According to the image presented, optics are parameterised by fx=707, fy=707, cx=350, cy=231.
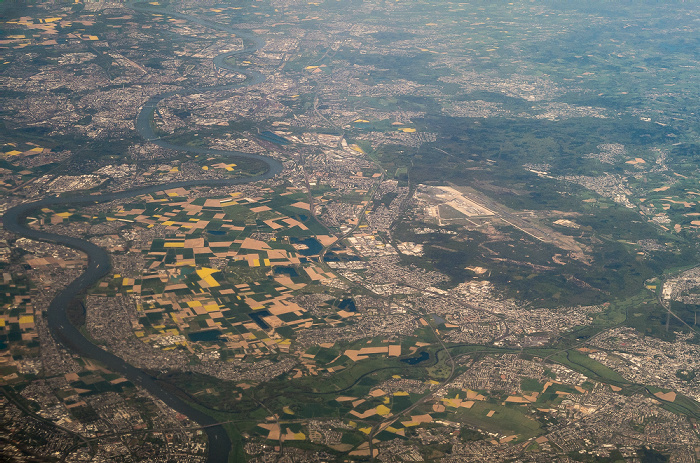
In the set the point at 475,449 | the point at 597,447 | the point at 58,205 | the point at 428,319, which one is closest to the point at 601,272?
the point at 428,319

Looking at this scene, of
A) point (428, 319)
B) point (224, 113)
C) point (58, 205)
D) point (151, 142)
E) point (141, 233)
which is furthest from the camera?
point (224, 113)

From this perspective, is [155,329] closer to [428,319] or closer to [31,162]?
[428,319]

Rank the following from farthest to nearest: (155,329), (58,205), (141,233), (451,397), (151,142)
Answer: (151,142), (58,205), (141,233), (155,329), (451,397)

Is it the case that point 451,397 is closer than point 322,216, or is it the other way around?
point 451,397

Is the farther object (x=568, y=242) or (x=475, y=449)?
(x=568, y=242)

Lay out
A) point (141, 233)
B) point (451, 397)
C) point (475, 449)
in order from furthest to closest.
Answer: point (141, 233), point (451, 397), point (475, 449)

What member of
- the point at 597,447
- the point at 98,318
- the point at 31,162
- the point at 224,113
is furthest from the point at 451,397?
the point at 224,113

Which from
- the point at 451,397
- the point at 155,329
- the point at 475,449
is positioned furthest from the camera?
the point at 155,329

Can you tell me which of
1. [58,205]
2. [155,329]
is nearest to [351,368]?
[155,329]

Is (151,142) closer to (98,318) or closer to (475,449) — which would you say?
(98,318)
